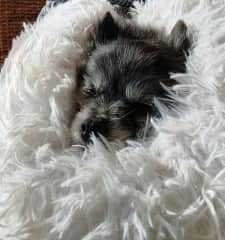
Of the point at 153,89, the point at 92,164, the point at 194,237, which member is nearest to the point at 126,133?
the point at 153,89

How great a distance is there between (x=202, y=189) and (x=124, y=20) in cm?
61

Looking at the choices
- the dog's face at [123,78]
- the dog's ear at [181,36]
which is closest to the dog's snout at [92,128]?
the dog's face at [123,78]

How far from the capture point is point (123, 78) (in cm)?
103

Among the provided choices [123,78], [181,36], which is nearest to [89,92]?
[123,78]

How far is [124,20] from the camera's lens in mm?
1195

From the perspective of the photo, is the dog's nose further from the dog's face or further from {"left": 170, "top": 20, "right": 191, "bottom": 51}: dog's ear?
{"left": 170, "top": 20, "right": 191, "bottom": 51}: dog's ear

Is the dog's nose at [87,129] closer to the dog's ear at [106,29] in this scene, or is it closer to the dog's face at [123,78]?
the dog's face at [123,78]

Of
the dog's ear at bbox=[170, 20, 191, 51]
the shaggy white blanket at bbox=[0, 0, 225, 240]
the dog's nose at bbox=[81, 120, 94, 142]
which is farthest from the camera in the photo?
the dog's ear at bbox=[170, 20, 191, 51]

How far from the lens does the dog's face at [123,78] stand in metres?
0.96

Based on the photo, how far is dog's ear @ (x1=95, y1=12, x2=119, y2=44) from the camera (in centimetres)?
111

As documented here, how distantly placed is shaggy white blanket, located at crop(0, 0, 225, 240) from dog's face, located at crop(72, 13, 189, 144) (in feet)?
0.22

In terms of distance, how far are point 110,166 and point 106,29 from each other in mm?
476

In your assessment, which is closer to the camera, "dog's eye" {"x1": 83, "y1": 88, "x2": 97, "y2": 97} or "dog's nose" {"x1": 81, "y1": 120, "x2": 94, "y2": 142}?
"dog's nose" {"x1": 81, "y1": 120, "x2": 94, "y2": 142}

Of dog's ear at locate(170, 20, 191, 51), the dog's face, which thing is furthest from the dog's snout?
dog's ear at locate(170, 20, 191, 51)
